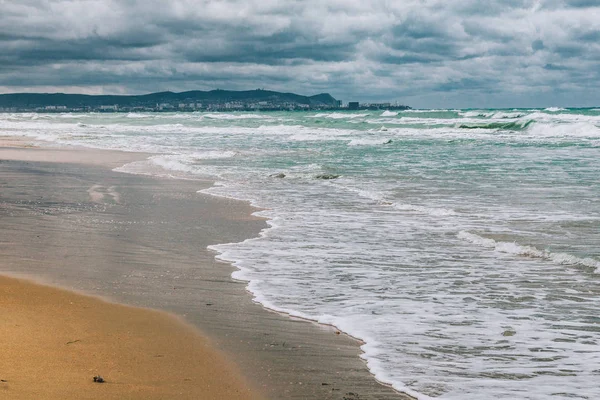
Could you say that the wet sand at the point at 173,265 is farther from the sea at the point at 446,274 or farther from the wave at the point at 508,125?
the wave at the point at 508,125

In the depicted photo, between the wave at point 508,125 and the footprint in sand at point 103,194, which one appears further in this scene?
the wave at point 508,125

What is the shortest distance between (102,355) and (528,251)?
5.40m

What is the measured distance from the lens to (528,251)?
8.37m

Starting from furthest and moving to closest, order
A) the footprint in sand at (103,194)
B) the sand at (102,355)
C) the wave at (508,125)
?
the wave at (508,125), the footprint in sand at (103,194), the sand at (102,355)

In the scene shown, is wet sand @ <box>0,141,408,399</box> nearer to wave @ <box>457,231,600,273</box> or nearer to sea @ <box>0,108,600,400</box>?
sea @ <box>0,108,600,400</box>

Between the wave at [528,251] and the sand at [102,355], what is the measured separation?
14.6 feet

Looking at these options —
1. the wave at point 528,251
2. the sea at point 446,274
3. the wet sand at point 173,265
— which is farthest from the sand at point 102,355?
the wave at point 528,251

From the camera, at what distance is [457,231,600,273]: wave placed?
25.4ft

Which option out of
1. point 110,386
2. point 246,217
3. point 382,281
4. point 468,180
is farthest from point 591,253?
point 468,180

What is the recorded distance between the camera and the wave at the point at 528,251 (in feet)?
25.4

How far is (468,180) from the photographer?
17.4 m

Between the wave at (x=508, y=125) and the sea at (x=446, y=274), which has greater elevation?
the wave at (x=508, y=125)

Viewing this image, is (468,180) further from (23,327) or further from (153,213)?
(23,327)

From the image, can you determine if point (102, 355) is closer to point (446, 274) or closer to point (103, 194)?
point (446, 274)
